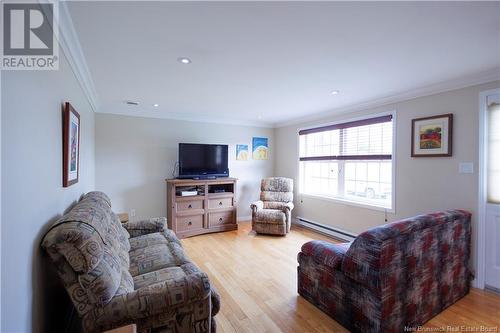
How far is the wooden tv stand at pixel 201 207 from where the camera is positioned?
4.14 metres

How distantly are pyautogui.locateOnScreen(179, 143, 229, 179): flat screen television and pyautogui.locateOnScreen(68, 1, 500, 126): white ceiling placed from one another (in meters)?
1.33

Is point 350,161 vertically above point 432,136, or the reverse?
point 432,136

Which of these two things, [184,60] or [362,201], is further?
[362,201]

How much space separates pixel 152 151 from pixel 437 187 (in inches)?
174

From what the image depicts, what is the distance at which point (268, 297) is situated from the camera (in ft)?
7.74

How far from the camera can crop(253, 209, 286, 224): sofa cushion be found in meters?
4.23

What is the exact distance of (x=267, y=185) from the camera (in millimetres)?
5004

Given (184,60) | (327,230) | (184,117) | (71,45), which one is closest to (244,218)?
(327,230)

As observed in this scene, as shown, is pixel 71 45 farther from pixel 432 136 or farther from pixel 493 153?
pixel 493 153

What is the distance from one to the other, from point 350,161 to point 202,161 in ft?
8.86

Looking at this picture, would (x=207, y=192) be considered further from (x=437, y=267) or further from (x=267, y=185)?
(x=437, y=267)

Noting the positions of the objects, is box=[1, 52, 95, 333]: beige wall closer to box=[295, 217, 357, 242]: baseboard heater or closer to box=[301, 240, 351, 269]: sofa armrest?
box=[301, 240, 351, 269]: sofa armrest

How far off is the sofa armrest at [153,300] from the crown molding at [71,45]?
1616 millimetres

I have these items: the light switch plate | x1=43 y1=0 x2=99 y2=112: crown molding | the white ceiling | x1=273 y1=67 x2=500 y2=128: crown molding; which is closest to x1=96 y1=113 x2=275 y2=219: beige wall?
the white ceiling
